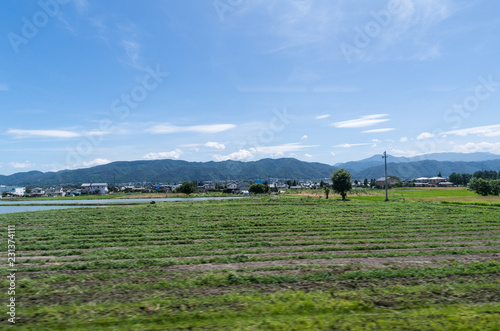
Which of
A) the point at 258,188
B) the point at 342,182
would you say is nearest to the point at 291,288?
the point at 342,182

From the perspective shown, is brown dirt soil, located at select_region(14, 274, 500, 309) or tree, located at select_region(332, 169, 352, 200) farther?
tree, located at select_region(332, 169, 352, 200)

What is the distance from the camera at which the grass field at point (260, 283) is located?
7.04 m

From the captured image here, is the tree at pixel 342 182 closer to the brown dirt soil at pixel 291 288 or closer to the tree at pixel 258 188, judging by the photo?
the tree at pixel 258 188

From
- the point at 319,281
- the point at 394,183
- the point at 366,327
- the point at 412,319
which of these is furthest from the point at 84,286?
the point at 394,183

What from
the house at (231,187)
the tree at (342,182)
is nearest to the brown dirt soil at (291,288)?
the tree at (342,182)

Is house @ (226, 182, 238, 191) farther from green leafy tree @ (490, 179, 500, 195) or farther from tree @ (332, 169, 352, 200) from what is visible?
green leafy tree @ (490, 179, 500, 195)

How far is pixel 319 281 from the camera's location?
997 centimetres

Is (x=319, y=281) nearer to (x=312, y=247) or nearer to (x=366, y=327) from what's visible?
(x=366, y=327)

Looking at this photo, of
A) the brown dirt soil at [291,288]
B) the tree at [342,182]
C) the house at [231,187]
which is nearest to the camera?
the brown dirt soil at [291,288]

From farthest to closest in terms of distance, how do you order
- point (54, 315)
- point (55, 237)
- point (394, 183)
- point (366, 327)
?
point (394, 183), point (55, 237), point (54, 315), point (366, 327)

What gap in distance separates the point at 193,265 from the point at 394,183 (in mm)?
172576

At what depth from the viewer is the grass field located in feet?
23.1

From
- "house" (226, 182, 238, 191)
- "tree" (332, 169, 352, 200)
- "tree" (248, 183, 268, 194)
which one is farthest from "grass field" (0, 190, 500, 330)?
"house" (226, 182, 238, 191)

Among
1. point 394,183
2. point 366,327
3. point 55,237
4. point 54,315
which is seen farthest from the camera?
point 394,183
